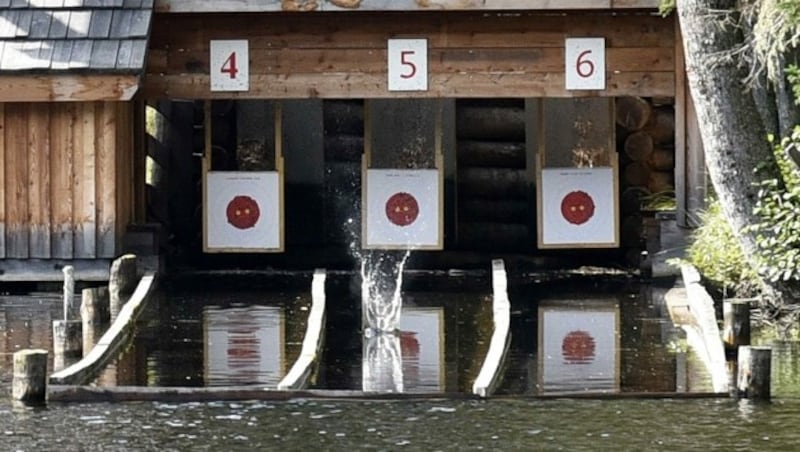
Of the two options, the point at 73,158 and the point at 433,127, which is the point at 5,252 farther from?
the point at 433,127

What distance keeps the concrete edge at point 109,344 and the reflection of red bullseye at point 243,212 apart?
2.60 m

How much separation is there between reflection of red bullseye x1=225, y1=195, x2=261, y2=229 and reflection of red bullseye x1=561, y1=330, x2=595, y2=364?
5.32 m

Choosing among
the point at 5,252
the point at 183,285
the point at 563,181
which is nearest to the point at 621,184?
the point at 563,181

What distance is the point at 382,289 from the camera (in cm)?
1830

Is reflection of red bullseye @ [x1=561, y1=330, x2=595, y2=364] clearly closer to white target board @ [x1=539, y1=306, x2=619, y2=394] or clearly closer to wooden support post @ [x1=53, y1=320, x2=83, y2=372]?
white target board @ [x1=539, y1=306, x2=619, y2=394]

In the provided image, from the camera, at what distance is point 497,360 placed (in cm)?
1333

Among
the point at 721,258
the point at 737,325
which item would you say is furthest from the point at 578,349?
the point at 721,258

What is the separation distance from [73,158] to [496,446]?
864 cm

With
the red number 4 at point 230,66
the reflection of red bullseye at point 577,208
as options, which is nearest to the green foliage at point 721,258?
the reflection of red bullseye at point 577,208

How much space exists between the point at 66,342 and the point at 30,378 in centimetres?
186

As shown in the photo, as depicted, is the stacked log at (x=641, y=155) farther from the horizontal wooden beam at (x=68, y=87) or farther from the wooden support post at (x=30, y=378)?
the wooden support post at (x=30, y=378)

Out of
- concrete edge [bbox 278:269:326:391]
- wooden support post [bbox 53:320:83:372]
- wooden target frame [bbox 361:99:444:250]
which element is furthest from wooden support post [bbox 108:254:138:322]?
wooden target frame [bbox 361:99:444:250]

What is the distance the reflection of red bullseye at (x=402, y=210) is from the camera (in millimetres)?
20219

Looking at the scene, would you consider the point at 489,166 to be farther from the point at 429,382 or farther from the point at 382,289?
the point at 429,382
